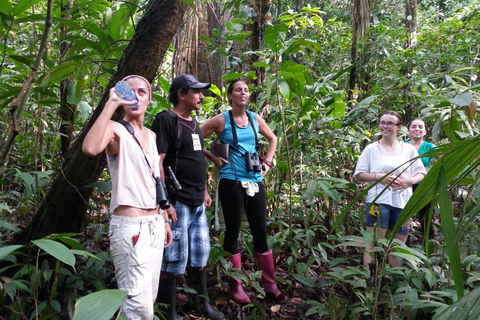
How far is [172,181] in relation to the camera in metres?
2.55

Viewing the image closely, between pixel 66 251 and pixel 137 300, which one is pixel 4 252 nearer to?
pixel 66 251

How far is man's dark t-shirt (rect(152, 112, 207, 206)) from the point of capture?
2.61 metres

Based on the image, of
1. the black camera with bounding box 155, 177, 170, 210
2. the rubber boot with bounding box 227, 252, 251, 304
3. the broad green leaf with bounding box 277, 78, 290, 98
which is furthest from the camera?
the broad green leaf with bounding box 277, 78, 290, 98

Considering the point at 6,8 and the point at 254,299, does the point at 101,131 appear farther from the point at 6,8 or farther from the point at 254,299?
the point at 254,299

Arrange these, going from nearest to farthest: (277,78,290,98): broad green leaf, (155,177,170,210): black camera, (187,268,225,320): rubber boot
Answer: (155,177,170,210): black camera
(187,268,225,320): rubber boot
(277,78,290,98): broad green leaf

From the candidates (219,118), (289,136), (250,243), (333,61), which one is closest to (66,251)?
(219,118)

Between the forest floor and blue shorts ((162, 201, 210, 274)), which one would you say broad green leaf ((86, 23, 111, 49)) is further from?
the forest floor

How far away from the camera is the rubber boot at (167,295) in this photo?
2600mm

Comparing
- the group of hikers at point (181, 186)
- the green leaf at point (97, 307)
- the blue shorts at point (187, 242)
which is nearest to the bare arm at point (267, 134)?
the group of hikers at point (181, 186)

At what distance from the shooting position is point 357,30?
5.18 metres

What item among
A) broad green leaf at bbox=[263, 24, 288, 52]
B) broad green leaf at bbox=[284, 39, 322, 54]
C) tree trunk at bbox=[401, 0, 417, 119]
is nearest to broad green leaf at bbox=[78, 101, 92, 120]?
broad green leaf at bbox=[263, 24, 288, 52]

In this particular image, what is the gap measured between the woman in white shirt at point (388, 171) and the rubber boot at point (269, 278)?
0.80 metres

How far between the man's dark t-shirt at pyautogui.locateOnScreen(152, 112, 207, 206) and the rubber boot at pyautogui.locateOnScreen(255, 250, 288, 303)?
0.72 m

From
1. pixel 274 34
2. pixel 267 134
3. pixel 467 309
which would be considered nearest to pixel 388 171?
pixel 267 134
